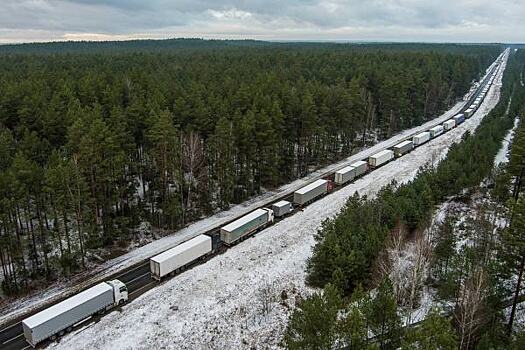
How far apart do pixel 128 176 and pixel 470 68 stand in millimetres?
144541

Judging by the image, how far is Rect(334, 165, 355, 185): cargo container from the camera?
195ft

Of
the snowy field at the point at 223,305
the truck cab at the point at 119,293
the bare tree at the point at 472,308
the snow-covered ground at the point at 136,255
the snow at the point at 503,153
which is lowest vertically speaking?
the snow-covered ground at the point at 136,255

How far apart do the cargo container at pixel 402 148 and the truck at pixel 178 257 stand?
45447mm

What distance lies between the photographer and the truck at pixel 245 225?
42.0m

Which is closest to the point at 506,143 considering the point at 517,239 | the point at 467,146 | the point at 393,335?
the point at 467,146

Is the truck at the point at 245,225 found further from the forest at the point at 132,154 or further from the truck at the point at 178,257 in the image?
the forest at the point at 132,154

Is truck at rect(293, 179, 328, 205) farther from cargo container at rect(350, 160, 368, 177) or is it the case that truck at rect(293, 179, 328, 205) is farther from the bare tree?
the bare tree

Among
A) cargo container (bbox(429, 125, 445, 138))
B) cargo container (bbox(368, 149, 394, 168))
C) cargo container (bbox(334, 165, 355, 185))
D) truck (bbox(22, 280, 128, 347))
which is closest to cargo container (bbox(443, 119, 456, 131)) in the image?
cargo container (bbox(429, 125, 445, 138))

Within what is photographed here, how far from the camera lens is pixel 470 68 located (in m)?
156

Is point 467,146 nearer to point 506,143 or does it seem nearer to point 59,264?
point 506,143

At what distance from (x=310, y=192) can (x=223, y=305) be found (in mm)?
23364

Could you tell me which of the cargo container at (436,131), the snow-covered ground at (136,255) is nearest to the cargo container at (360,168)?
the snow-covered ground at (136,255)

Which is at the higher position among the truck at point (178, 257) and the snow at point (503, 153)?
the snow at point (503, 153)

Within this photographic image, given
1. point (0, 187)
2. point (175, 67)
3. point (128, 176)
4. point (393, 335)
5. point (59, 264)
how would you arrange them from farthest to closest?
point (175, 67)
point (128, 176)
point (59, 264)
point (0, 187)
point (393, 335)
